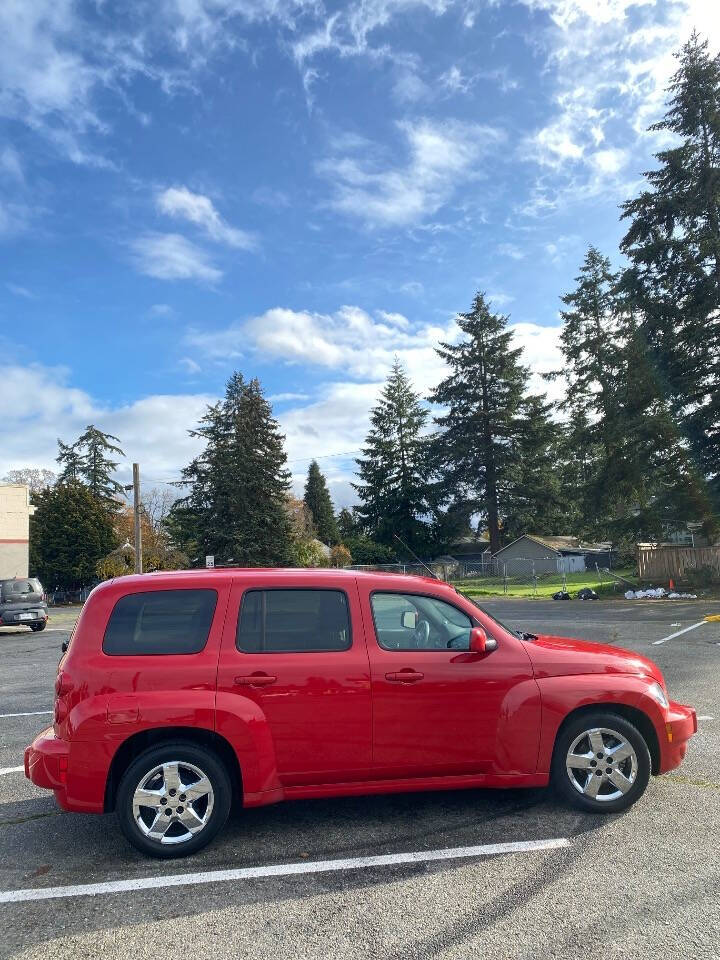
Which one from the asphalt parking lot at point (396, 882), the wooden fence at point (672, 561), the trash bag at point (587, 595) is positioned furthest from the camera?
the trash bag at point (587, 595)

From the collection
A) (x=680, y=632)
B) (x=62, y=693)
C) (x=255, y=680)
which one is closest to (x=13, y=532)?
(x=680, y=632)

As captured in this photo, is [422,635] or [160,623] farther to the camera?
[422,635]

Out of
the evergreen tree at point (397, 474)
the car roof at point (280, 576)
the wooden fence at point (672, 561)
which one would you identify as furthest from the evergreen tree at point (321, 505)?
the car roof at point (280, 576)

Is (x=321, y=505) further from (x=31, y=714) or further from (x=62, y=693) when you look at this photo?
(x=62, y=693)

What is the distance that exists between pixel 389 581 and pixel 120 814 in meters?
2.18

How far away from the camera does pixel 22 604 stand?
22.8 m

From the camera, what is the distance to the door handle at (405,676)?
443 centimetres

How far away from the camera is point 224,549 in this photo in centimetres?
4941

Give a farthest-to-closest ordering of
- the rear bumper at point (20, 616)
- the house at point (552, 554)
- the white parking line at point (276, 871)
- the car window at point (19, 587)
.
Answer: the house at point (552, 554) < the car window at point (19, 587) < the rear bumper at point (20, 616) < the white parking line at point (276, 871)

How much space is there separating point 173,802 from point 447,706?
1.77 m

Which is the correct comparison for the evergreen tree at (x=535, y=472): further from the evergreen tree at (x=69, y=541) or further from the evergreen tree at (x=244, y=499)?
the evergreen tree at (x=69, y=541)

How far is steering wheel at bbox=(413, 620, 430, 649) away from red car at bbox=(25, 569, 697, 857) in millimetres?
14

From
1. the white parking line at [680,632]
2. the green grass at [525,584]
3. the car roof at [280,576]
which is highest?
the car roof at [280,576]

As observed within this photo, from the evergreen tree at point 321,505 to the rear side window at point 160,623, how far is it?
304ft
